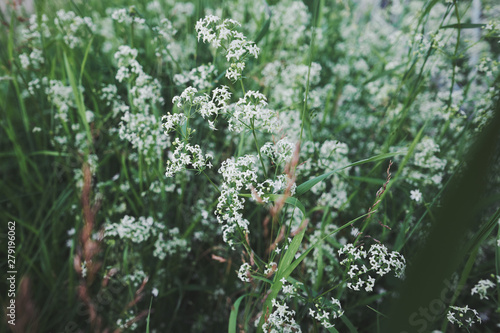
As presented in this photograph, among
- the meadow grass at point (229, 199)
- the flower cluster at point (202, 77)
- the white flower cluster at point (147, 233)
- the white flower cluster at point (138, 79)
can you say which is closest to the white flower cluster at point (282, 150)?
the meadow grass at point (229, 199)

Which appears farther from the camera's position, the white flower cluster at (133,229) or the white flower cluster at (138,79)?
the white flower cluster at (138,79)

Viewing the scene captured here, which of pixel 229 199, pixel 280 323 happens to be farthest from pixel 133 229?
pixel 280 323

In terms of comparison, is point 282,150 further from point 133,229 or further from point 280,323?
point 133,229

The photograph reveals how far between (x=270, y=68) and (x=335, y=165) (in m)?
1.01

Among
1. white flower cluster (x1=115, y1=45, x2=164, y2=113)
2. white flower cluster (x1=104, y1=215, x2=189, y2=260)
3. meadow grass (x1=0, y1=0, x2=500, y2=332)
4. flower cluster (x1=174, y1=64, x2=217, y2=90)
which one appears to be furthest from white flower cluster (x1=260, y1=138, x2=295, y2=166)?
white flower cluster (x1=115, y1=45, x2=164, y2=113)

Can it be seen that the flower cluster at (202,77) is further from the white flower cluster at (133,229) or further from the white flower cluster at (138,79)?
the white flower cluster at (133,229)

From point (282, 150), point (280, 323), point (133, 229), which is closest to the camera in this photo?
point (280, 323)

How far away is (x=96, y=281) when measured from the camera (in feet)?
6.60

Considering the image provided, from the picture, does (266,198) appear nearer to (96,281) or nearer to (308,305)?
(308,305)

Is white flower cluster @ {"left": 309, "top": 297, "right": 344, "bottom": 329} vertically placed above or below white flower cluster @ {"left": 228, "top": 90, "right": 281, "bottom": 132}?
below

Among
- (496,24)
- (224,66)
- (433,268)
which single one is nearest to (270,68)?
(224,66)

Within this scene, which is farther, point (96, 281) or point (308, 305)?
point (96, 281)

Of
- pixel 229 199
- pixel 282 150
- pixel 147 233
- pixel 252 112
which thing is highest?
pixel 252 112

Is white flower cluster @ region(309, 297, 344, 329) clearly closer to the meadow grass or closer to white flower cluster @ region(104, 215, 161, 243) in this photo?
the meadow grass
